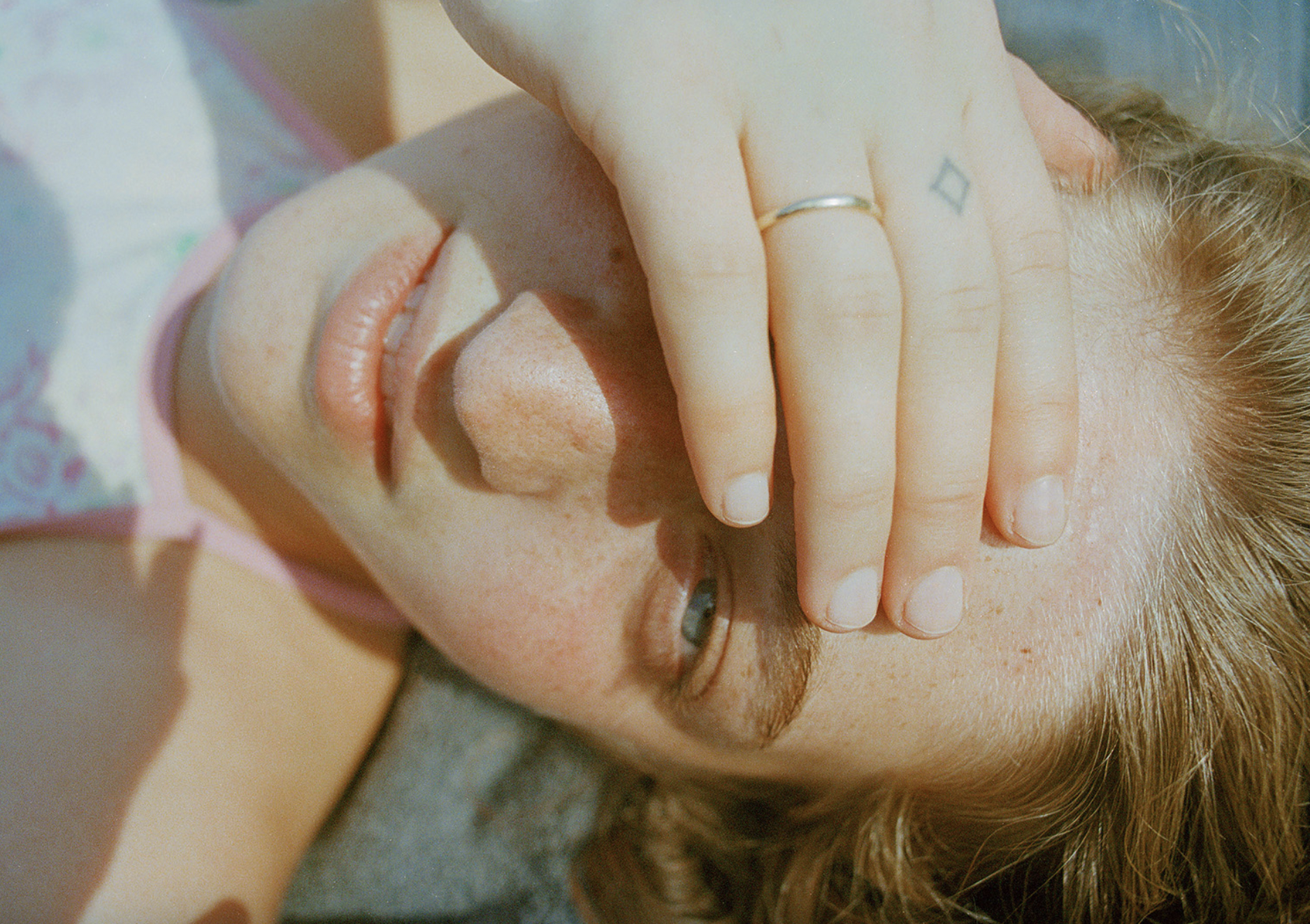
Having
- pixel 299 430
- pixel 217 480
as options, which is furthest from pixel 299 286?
pixel 217 480

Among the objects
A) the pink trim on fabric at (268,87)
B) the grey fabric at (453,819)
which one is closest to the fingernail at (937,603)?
the grey fabric at (453,819)

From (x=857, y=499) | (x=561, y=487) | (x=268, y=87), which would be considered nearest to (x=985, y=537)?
(x=857, y=499)

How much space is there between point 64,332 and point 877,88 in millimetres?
1164

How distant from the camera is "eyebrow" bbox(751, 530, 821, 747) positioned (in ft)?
2.42

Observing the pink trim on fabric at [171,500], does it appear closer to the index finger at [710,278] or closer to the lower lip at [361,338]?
the lower lip at [361,338]

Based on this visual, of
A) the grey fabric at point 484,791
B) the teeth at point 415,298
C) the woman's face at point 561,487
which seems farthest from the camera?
the grey fabric at point 484,791

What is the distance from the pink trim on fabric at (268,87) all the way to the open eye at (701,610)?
1.07 m

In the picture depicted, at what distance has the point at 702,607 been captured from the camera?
82 centimetres

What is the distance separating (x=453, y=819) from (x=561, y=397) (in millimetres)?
1087

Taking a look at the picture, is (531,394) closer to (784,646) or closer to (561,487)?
(561,487)

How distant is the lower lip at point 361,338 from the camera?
82 centimetres

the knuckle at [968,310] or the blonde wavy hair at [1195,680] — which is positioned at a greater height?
the knuckle at [968,310]

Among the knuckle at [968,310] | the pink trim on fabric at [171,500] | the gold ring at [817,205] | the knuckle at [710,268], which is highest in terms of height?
the gold ring at [817,205]

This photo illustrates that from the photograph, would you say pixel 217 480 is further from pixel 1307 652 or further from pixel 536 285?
pixel 1307 652
